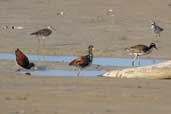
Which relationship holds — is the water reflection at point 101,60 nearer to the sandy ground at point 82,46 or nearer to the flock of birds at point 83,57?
the flock of birds at point 83,57

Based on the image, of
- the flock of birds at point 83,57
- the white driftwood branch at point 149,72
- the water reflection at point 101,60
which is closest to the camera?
the white driftwood branch at point 149,72

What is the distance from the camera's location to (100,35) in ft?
87.3

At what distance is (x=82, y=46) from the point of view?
23844mm

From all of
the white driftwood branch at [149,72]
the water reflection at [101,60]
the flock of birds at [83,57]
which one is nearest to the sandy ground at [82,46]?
the flock of birds at [83,57]

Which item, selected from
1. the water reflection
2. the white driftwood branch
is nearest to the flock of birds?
the water reflection

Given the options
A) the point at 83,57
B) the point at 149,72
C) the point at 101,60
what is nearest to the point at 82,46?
the point at 101,60

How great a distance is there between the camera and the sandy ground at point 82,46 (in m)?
11.9

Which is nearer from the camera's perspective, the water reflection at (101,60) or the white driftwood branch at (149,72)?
the white driftwood branch at (149,72)

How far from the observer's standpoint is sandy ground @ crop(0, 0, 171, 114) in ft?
38.9

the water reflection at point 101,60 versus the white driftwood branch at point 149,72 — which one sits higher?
the white driftwood branch at point 149,72

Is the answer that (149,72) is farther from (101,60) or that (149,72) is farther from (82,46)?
(82,46)

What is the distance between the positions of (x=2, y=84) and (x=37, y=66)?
4.85m

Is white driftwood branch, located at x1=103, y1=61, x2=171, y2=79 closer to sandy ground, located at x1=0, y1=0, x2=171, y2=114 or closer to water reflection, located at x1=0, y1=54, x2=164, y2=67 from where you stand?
sandy ground, located at x1=0, y1=0, x2=171, y2=114

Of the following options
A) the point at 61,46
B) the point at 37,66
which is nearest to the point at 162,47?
the point at 61,46
